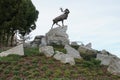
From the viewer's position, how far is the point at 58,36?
32438 millimetres

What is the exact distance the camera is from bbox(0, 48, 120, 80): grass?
21172 mm

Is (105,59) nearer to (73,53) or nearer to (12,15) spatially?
(73,53)

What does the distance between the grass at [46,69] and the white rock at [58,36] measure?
650 cm

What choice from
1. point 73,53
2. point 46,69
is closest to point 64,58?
point 46,69

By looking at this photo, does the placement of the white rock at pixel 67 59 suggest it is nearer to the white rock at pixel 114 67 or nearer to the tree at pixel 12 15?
the white rock at pixel 114 67

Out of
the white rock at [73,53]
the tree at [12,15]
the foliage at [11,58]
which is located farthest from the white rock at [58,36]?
the tree at [12,15]

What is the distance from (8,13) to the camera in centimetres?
4003

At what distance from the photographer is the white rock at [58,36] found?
32.3m

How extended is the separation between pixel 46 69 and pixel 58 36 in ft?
33.4

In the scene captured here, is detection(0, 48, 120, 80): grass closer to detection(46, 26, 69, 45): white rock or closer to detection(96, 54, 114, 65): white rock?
detection(96, 54, 114, 65): white rock

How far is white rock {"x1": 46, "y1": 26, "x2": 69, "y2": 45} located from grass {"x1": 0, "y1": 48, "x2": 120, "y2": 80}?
21.3 ft

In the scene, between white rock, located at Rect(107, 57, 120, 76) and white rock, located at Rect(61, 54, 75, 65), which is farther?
white rock, located at Rect(61, 54, 75, 65)

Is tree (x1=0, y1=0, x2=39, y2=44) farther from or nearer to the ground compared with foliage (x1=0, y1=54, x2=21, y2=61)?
farther from the ground

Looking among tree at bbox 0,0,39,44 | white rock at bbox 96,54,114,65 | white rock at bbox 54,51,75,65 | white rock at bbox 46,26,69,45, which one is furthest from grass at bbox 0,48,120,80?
tree at bbox 0,0,39,44
